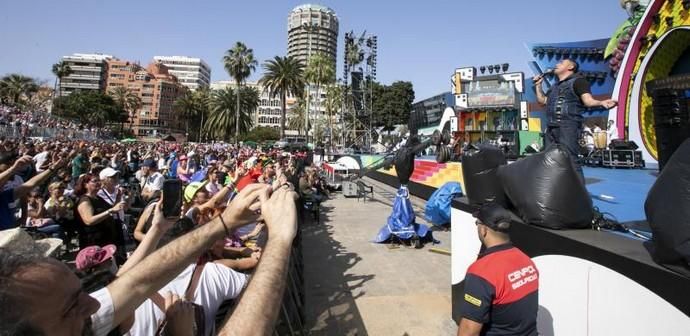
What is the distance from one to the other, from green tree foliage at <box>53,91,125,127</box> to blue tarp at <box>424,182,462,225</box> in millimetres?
83351

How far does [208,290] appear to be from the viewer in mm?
2477

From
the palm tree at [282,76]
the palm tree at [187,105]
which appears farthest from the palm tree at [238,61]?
the palm tree at [187,105]

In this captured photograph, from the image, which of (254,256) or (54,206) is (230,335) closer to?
(254,256)

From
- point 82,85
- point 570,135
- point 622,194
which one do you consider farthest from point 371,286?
point 82,85

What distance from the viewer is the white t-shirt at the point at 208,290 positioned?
1.89m

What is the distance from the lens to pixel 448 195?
9.49m

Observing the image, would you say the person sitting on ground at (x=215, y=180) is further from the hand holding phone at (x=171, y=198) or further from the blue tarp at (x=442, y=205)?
the blue tarp at (x=442, y=205)

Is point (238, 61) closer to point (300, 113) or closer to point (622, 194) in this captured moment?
point (300, 113)

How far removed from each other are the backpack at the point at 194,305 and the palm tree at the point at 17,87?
78256mm

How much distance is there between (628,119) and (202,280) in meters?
20.3

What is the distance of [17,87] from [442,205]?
8245cm

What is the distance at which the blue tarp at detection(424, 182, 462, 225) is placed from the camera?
9375mm

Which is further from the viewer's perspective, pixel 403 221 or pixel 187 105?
pixel 187 105

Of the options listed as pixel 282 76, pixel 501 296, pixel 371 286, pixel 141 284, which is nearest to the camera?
pixel 141 284
